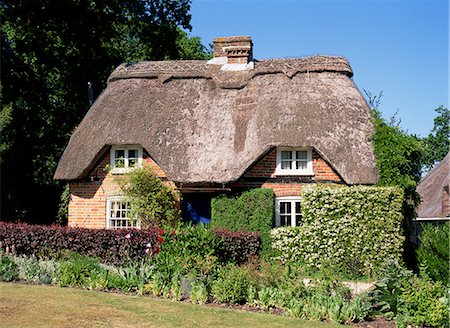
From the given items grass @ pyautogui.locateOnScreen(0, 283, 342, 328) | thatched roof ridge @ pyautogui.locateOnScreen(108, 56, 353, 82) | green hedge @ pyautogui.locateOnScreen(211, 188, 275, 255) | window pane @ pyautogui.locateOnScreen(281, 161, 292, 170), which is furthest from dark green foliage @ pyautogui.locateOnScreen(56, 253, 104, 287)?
thatched roof ridge @ pyautogui.locateOnScreen(108, 56, 353, 82)

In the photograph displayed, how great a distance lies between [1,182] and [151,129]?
6304 millimetres

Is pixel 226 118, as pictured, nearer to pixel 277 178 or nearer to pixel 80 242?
pixel 277 178

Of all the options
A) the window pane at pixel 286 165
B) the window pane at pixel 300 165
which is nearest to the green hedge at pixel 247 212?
the window pane at pixel 286 165

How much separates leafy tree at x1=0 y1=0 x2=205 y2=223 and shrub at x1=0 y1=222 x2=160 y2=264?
650 cm

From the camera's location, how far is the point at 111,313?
11.4 m

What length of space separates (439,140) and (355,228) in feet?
132

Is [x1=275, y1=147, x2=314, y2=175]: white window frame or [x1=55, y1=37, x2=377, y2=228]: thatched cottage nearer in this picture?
[x1=55, y1=37, x2=377, y2=228]: thatched cottage

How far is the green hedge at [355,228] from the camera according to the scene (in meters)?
17.6

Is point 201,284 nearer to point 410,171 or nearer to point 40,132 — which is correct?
point 410,171

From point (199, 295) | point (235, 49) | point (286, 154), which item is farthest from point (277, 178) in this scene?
→ point (199, 295)

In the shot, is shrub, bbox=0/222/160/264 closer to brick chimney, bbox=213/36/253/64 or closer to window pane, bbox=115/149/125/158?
window pane, bbox=115/149/125/158

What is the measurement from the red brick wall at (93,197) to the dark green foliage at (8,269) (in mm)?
6106

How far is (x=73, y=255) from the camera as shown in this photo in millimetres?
15367

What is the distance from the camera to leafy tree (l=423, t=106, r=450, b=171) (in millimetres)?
54250
